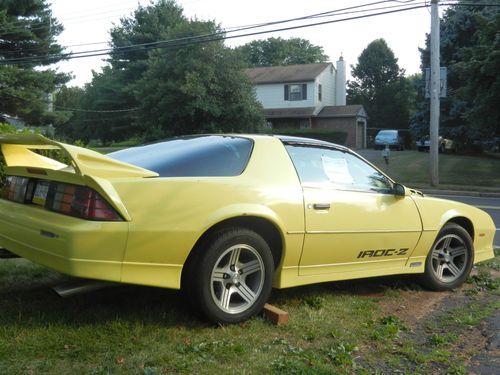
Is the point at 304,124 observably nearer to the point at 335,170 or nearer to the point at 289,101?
the point at 289,101

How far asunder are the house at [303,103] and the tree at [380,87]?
12012mm

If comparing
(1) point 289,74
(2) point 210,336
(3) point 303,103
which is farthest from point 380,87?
(2) point 210,336

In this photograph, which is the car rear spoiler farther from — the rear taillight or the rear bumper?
the rear bumper

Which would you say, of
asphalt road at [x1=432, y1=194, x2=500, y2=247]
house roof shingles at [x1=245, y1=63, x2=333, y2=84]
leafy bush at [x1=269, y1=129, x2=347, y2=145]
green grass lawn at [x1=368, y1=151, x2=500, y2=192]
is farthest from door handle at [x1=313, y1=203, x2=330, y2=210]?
house roof shingles at [x1=245, y1=63, x2=333, y2=84]

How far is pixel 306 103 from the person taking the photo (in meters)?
41.9

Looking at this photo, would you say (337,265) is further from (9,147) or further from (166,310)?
(9,147)

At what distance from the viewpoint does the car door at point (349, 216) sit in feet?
13.7

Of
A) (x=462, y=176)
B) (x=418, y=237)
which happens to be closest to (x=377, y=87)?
(x=462, y=176)

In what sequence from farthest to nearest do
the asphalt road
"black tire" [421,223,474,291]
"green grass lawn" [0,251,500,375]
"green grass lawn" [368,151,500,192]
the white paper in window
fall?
"green grass lawn" [368,151,500,192] → the asphalt road → "black tire" [421,223,474,291] → the white paper in window → "green grass lawn" [0,251,500,375]

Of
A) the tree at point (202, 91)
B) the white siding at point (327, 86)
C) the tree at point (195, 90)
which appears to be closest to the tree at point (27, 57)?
the tree at point (195, 90)

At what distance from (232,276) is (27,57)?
28.3 meters

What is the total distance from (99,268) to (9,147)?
168 cm

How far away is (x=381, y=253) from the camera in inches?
184

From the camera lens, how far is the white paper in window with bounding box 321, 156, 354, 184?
4501mm
